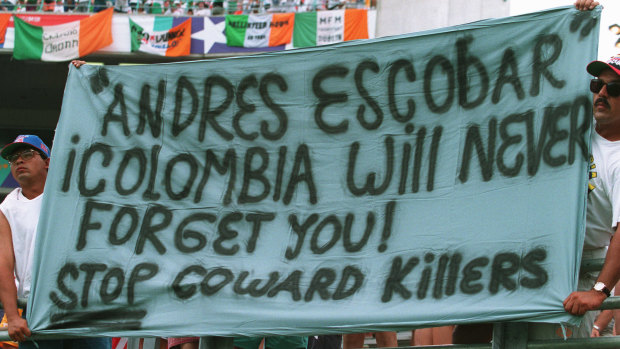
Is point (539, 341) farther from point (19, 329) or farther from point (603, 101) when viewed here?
point (19, 329)

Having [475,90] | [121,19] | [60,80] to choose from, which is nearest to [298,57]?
[475,90]

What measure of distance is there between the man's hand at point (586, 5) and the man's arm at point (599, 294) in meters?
1.00

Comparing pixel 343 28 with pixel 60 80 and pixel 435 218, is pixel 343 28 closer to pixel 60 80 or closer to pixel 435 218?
pixel 60 80

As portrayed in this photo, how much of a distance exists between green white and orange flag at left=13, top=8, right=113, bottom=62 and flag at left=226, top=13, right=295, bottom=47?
Answer: 8.48ft

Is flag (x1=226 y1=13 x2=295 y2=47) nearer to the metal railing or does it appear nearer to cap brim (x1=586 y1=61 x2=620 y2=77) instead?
cap brim (x1=586 y1=61 x2=620 y2=77)

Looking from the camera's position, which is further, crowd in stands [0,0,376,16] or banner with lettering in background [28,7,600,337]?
crowd in stands [0,0,376,16]

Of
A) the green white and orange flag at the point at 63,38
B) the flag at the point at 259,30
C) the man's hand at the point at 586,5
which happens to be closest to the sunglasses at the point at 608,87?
the man's hand at the point at 586,5

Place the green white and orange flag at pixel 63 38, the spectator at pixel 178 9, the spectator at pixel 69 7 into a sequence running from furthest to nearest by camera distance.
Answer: the spectator at pixel 69 7, the spectator at pixel 178 9, the green white and orange flag at pixel 63 38

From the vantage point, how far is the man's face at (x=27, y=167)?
427 cm

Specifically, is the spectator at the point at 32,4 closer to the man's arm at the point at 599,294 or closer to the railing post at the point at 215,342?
the railing post at the point at 215,342

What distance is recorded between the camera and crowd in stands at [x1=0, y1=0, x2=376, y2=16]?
1686 cm

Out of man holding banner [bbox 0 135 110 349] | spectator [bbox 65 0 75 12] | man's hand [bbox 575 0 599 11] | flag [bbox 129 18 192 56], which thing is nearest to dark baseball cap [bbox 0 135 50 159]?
man holding banner [bbox 0 135 110 349]

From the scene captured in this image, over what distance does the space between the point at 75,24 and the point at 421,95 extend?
13.6 meters

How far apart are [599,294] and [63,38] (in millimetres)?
14702
